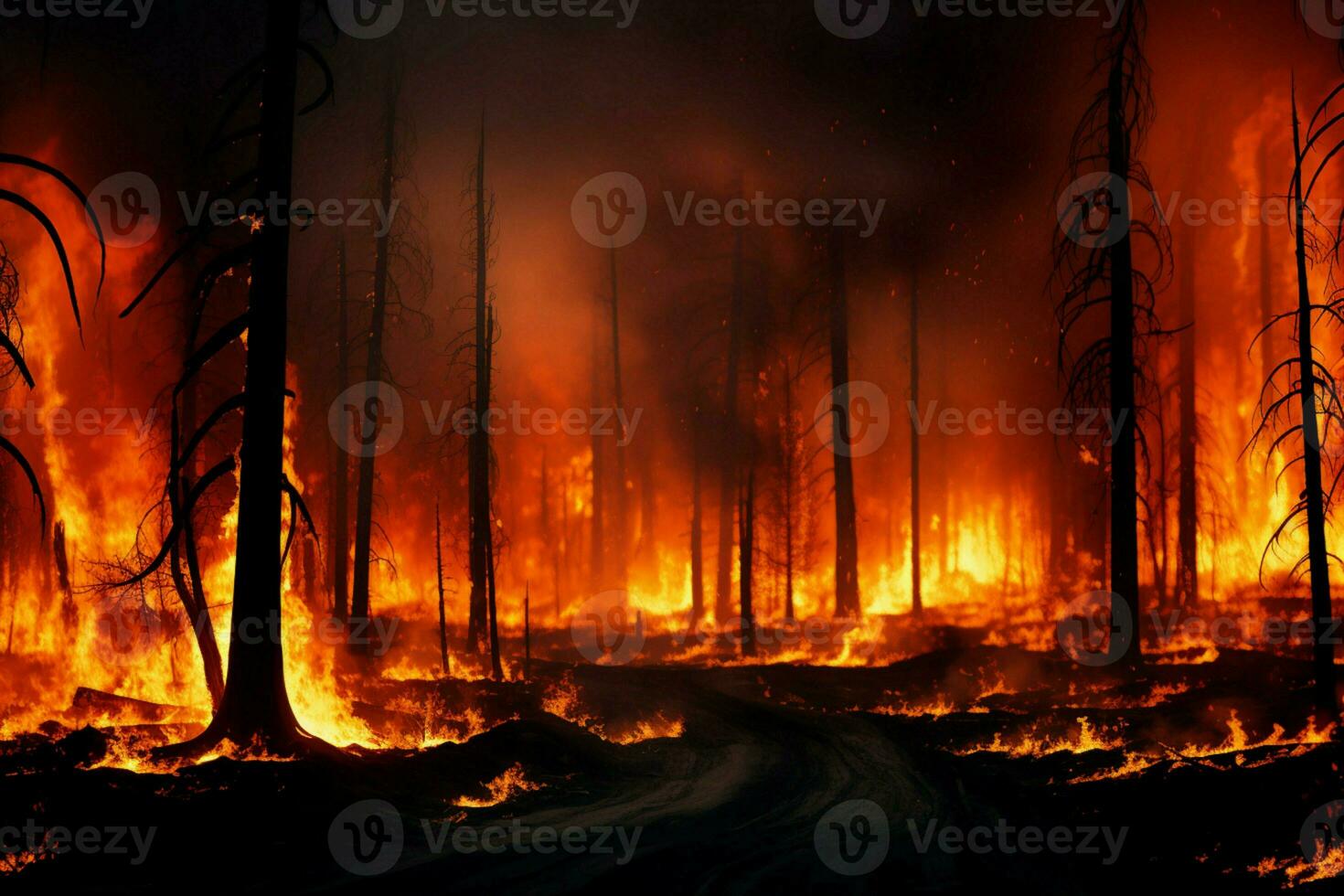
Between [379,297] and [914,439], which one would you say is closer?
[379,297]

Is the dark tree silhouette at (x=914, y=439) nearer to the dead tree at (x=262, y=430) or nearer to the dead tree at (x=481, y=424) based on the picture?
the dead tree at (x=481, y=424)

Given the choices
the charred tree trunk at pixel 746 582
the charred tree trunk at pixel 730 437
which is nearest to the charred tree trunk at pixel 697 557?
the charred tree trunk at pixel 730 437

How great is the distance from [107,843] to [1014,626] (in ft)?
101

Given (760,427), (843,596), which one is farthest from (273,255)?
(760,427)

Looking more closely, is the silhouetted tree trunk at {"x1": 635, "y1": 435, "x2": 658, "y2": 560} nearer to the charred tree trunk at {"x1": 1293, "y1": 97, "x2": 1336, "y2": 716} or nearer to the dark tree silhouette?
the dark tree silhouette

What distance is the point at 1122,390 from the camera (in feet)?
67.3

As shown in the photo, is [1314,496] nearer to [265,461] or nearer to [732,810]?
[732,810]

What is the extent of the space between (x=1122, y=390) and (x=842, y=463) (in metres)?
15.3

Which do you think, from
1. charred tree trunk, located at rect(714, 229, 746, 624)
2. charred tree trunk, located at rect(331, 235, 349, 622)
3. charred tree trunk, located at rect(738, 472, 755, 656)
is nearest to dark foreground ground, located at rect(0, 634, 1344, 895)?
charred tree trunk, located at rect(738, 472, 755, 656)

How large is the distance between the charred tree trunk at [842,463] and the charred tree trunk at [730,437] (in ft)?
21.4

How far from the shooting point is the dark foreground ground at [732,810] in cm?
965

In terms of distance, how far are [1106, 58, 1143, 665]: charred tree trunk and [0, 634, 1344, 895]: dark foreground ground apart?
9.22ft

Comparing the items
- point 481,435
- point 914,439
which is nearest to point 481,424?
point 481,435

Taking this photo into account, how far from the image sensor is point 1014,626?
35531mm
